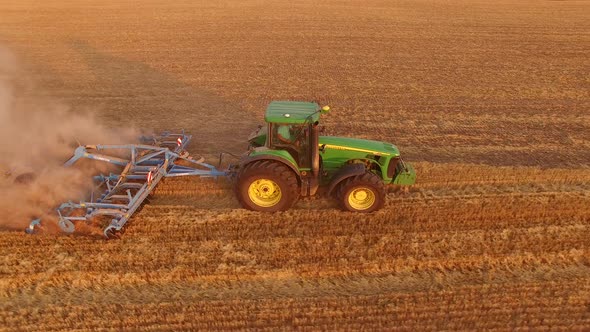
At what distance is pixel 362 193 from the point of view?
6535mm

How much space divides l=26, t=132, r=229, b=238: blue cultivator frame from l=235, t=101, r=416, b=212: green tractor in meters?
0.85

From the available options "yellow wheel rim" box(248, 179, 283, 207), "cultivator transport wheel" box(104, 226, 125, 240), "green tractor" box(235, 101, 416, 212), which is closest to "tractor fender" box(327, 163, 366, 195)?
"green tractor" box(235, 101, 416, 212)

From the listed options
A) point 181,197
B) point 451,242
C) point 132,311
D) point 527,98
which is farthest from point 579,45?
point 132,311

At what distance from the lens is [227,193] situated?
7324 mm

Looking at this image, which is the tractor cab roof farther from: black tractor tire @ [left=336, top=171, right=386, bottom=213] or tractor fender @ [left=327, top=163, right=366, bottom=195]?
black tractor tire @ [left=336, top=171, right=386, bottom=213]

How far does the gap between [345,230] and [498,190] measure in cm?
303

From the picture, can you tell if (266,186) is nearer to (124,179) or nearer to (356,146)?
(356,146)

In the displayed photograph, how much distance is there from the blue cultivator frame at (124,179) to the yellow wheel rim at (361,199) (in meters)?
2.04

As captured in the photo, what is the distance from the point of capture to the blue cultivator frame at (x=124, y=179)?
5996 millimetres

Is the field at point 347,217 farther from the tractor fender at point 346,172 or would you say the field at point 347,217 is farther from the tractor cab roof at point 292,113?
the tractor cab roof at point 292,113

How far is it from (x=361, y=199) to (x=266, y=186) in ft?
4.66

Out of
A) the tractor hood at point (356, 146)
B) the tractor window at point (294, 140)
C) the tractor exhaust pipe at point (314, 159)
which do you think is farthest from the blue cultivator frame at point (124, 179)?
the tractor hood at point (356, 146)

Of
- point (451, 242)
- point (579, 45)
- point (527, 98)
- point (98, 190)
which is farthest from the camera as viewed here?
point (579, 45)

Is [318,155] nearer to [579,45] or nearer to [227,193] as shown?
[227,193]
